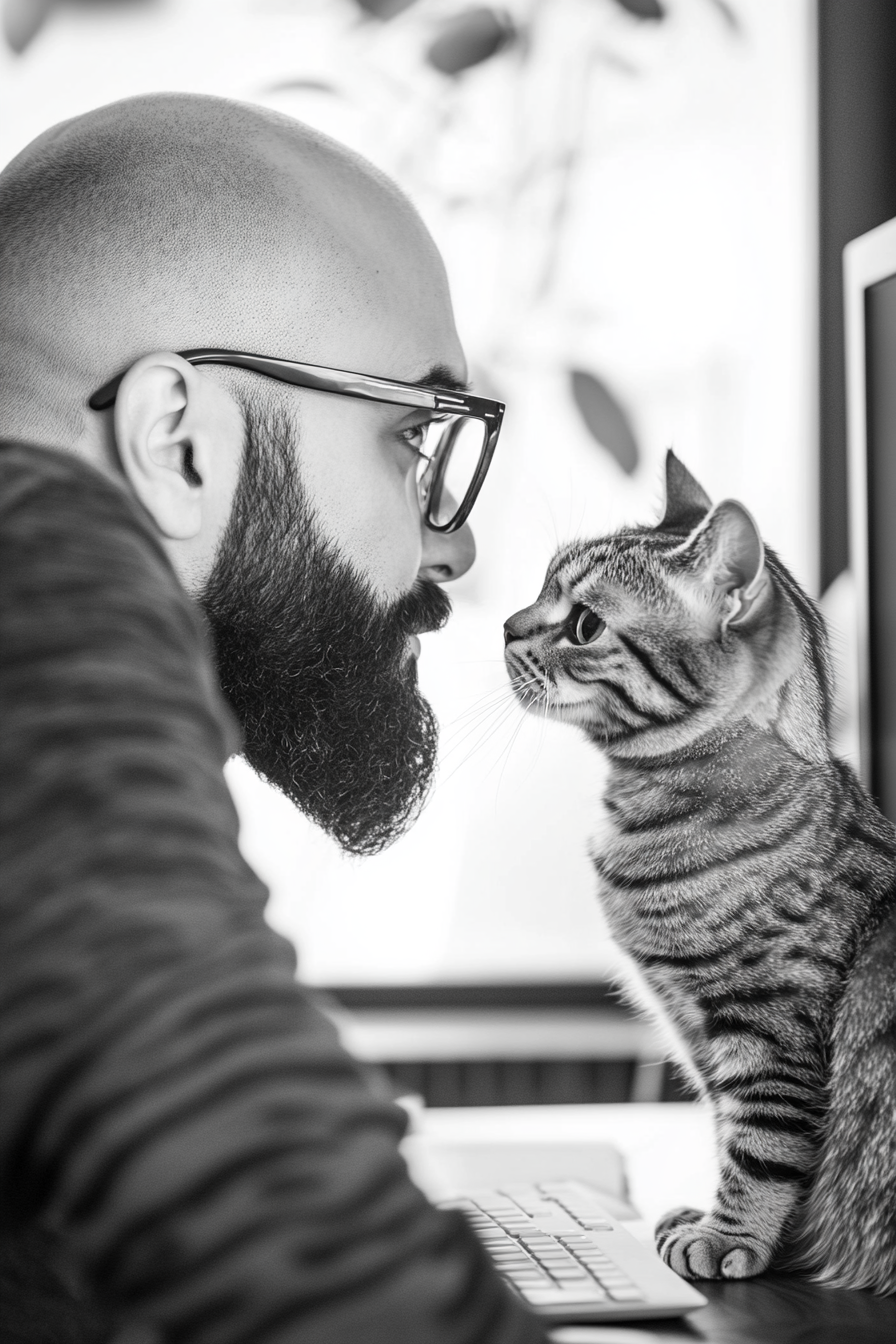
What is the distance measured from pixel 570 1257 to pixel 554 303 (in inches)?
48.7

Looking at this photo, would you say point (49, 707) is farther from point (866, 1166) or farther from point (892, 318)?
point (892, 318)

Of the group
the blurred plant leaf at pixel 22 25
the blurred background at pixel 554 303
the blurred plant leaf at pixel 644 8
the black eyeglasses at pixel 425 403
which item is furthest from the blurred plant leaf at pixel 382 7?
the black eyeglasses at pixel 425 403

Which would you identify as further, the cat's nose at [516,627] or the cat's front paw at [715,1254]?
the cat's nose at [516,627]

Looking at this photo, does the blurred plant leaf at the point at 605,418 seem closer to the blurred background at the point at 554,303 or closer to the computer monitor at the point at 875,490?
the blurred background at the point at 554,303

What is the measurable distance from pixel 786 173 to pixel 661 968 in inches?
50.9

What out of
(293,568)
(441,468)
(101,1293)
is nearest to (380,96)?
(441,468)

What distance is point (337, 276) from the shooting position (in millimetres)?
681

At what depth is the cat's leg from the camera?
590mm

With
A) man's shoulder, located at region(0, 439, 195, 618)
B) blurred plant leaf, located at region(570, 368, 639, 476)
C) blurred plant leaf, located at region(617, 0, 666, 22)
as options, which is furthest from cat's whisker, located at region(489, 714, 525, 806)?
blurred plant leaf, located at region(617, 0, 666, 22)

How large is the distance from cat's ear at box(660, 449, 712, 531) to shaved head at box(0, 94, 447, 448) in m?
0.18

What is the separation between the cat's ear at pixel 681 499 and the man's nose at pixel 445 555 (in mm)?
146

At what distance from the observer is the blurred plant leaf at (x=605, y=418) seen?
1.58 m

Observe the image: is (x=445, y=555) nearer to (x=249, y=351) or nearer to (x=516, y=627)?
(x=516, y=627)

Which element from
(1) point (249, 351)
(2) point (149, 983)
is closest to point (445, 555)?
(1) point (249, 351)
